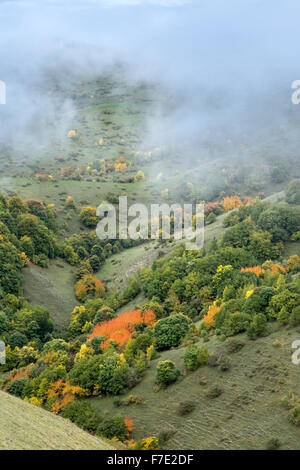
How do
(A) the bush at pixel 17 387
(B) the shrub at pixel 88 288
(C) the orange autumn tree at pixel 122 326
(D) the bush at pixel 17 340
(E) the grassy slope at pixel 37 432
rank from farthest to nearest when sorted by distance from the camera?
(B) the shrub at pixel 88 288 → (D) the bush at pixel 17 340 → (C) the orange autumn tree at pixel 122 326 → (A) the bush at pixel 17 387 → (E) the grassy slope at pixel 37 432

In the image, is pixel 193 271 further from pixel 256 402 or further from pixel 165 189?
pixel 165 189

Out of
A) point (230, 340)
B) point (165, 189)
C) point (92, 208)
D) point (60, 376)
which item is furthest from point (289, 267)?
point (165, 189)

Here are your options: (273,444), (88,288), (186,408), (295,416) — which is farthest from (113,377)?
(88,288)

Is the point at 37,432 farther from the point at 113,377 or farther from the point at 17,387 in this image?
the point at 17,387

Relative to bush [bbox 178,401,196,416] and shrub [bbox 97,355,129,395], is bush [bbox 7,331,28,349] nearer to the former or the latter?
shrub [bbox 97,355,129,395]

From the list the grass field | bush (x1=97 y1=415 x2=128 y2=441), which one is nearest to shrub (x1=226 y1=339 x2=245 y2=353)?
bush (x1=97 y1=415 x2=128 y2=441)

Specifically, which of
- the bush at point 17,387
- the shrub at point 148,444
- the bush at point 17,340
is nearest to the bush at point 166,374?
the shrub at point 148,444

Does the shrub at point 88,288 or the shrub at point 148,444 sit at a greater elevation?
the shrub at point 148,444

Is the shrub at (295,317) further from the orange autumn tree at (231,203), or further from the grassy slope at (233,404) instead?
the orange autumn tree at (231,203)
